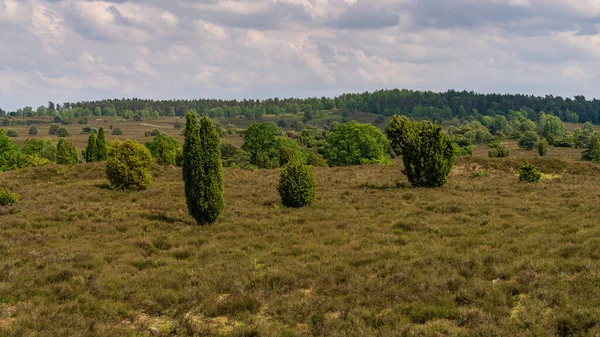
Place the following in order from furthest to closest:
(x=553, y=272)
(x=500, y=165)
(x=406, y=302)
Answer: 1. (x=500, y=165)
2. (x=553, y=272)
3. (x=406, y=302)

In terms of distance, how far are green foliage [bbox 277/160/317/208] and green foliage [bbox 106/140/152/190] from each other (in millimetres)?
13891

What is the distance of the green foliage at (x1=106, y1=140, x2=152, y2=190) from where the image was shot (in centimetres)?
3347

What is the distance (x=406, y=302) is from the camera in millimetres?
10734

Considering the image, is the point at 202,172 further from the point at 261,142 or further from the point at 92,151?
the point at 261,142

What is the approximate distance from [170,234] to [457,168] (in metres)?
41.2

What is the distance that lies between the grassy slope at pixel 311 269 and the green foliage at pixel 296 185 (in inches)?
39.0

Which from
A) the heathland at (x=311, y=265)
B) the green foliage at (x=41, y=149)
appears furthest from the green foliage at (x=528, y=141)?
the green foliage at (x=41, y=149)

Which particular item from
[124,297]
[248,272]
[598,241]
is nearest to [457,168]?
[598,241]

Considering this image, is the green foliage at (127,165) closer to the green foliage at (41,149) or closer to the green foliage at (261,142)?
the green foliage at (261,142)

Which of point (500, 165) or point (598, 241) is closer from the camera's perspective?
point (598, 241)

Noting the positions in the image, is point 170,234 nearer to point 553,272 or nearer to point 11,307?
point 11,307

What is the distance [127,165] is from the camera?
33.7 m

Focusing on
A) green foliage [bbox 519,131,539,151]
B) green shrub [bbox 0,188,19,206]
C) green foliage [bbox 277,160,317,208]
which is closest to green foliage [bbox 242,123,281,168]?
green shrub [bbox 0,188,19,206]

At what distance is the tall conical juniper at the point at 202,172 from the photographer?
2211cm
